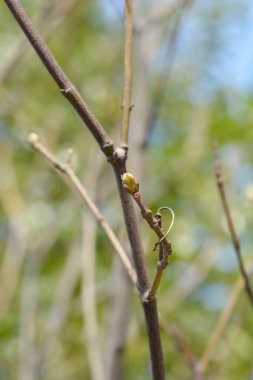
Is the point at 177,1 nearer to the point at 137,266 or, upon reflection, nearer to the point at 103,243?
the point at 103,243

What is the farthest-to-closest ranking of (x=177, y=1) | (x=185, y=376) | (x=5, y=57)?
(x=5, y=57) → (x=185, y=376) → (x=177, y=1)

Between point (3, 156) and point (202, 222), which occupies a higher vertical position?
point (3, 156)

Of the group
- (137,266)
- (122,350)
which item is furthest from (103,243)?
(137,266)

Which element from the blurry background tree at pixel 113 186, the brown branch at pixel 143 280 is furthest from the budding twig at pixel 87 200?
the blurry background tree at pixel 113 186

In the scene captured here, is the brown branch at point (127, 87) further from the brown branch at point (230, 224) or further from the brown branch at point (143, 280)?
the brown branch at point (230, 224)

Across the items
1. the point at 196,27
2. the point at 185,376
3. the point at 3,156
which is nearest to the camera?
the point at 185,376

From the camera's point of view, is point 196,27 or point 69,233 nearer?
point 69,233

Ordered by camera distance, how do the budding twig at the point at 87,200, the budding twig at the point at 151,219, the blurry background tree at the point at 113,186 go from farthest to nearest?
the blurry background tree at the point at 113,186 → the budding twig at the point at 87,200 → the budding twig at the point at 151,219

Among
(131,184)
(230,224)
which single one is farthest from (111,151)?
(230,224)

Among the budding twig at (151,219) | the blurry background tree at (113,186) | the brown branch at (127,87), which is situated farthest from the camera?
the blurry background tree at (113,186)
